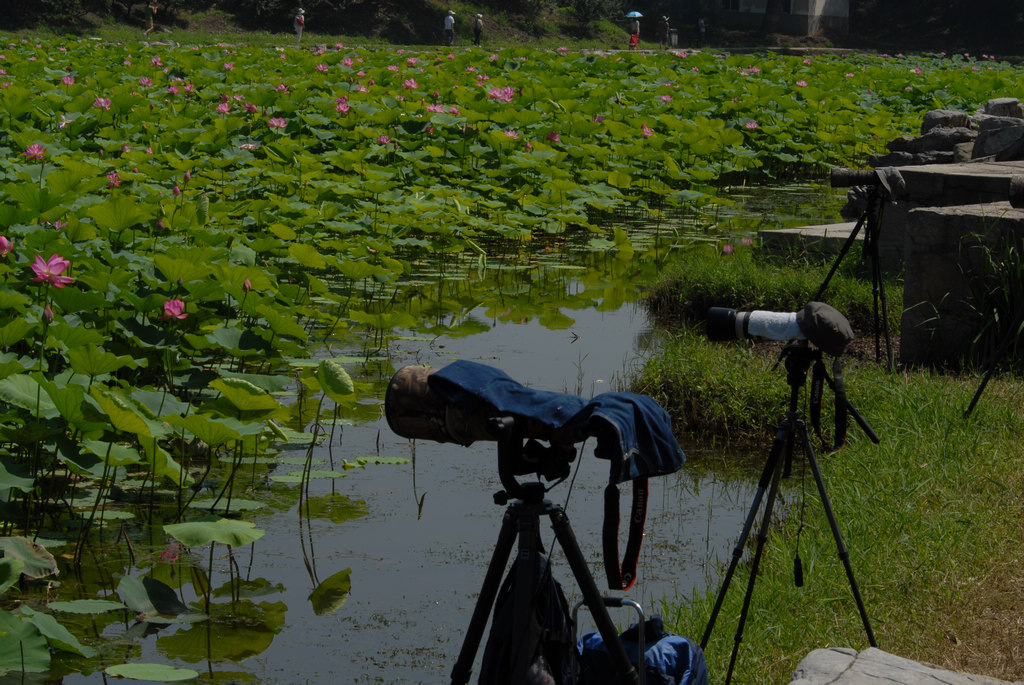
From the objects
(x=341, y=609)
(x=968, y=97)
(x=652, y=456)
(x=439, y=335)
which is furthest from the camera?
(x=968, y=97)

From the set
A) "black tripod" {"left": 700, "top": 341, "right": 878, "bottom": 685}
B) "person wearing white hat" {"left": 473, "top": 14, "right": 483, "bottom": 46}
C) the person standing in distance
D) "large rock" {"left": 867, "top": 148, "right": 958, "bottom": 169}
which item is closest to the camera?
"black tripod" {"left": 700, "top": 341, "right": 878, "bottom": 685}

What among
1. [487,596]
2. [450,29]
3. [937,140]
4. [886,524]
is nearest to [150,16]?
[450,29]

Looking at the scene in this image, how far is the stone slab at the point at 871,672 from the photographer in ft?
7.67

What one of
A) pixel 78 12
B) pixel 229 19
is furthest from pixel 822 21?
pixel 78 12

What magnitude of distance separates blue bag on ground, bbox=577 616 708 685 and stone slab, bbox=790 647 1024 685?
0.22 metres

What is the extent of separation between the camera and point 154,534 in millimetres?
3508

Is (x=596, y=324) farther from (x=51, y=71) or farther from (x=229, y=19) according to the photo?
(x=229, y=19)

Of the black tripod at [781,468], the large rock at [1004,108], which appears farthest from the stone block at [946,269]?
the large rock at [1004,108]

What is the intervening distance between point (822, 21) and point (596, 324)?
32241 mm

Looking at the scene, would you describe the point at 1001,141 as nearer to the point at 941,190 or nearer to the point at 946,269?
the point at 941,190

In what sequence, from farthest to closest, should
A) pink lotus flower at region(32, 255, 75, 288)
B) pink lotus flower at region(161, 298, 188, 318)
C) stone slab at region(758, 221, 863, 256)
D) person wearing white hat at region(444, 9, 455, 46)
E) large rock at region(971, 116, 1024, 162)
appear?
person wearing white hat at region(444, 9, 455, 46) → large rock at region(971, 116, 1024, 162) → stone slab at region(758, 221, 863, 256) → pink lotus flower at region(161, 298, 188, 318) → pink lotus flower at region(32, 255, 75, 288)

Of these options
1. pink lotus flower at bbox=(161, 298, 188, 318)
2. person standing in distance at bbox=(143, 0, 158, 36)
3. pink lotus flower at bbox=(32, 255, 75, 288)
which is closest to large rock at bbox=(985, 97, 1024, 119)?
pink lotus flower at bbox=(161, 298, 188, 318)

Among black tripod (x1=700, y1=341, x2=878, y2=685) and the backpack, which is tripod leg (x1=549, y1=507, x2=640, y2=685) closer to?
the backpack

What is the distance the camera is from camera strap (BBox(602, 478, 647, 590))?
1761 millimetres
